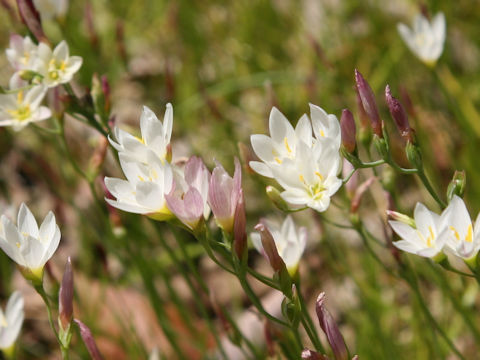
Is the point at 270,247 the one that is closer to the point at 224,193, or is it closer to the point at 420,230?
the point at 224,193

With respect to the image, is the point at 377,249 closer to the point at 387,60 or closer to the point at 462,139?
the point at 462,139

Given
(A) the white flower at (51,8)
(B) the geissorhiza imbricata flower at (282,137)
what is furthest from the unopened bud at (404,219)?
(A) the white flower at (51,8)

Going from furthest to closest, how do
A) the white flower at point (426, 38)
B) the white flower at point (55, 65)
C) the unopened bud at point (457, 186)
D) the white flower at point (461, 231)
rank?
the white flower at point (426, 38) → the white flower at point (55, 65) → the unopened bud at point (457, 186) → the white flower at point (461, 231)

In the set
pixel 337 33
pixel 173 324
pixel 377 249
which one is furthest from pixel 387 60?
pixel 173 324

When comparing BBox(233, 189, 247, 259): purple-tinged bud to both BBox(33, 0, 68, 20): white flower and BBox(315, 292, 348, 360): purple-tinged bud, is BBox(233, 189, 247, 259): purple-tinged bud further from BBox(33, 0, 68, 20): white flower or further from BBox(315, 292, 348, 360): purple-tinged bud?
BBox(33, 0, 68, 20): white flower

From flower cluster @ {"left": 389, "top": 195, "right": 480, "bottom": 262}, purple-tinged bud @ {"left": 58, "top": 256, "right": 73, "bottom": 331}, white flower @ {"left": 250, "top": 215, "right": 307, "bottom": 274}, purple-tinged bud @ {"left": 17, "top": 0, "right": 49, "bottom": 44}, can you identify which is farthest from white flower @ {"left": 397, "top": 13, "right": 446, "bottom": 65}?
purple-tinged bud @ {"left": 58, "top": 256, "right": 73, "bottom": 331}

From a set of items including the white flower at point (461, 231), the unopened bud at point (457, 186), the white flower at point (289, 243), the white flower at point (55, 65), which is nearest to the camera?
the white flower at point (461, 231)

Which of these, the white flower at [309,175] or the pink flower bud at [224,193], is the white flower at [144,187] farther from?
the white flower at [309,175]

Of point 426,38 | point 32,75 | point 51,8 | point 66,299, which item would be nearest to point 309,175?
point 66,299
